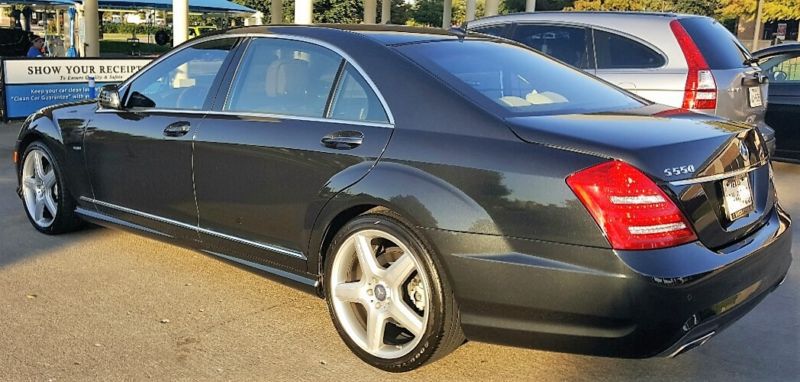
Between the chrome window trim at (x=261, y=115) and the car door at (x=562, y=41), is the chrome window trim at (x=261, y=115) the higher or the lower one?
the lower one

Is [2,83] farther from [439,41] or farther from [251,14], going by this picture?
[251,14]

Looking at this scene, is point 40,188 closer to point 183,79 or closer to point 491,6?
point 183,79

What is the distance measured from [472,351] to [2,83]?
32.4ft

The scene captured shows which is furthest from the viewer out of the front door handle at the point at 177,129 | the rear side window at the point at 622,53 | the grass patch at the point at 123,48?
the grass patch at the point at 123,48

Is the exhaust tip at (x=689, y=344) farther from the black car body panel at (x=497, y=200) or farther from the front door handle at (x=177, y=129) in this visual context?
the front door handle at (x=177, y=129)

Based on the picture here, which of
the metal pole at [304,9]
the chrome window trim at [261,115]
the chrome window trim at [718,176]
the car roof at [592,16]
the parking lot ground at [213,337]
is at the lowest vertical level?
the parking lot ground at [213,337]

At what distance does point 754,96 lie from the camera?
7.06 metres

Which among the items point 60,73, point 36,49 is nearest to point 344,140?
point 60,73

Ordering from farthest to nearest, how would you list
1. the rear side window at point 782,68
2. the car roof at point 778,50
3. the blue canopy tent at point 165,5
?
the blue canopy tent at point 165,5
the rear side window at point 782,68
the car roof at point 778,50

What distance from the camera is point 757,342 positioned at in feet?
12.7

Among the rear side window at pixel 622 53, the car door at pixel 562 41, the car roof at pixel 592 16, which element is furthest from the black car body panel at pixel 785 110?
the car door at pixel 562 41

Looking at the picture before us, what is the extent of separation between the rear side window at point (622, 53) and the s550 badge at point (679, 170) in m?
4.26

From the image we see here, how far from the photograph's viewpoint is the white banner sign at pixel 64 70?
11.2 meters

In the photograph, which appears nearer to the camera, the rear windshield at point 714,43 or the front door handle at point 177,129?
the front door handle at point 177,129
